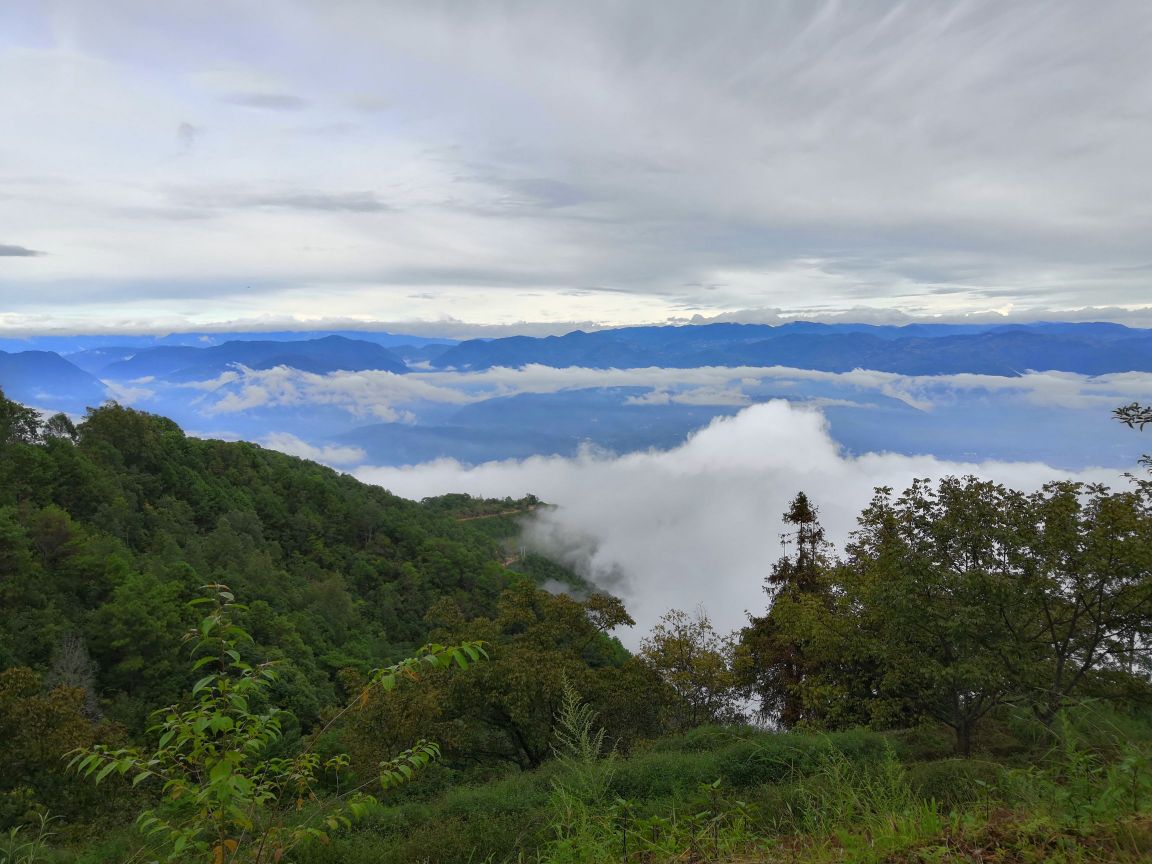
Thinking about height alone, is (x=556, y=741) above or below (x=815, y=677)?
below

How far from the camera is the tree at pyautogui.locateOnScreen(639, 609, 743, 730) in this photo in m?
17.8

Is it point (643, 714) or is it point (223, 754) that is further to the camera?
point (643, 714)

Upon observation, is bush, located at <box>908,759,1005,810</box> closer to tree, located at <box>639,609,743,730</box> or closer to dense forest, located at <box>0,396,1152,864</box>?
dense forest, located at <box>0,396,1152,864</box>

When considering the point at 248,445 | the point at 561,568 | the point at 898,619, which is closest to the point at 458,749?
the point at 898,619

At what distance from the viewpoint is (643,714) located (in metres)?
16.0

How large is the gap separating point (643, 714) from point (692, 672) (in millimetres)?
2674

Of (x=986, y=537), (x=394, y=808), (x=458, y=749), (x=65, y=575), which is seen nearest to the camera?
(x=394, y=808)

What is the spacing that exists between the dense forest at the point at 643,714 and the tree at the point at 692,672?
102mm

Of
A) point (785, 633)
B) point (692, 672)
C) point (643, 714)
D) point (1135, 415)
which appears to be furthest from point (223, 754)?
point (692, 672)

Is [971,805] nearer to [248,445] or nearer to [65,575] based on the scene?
[65,575]

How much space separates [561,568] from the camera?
86000 mm

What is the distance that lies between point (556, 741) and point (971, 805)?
11583 mm

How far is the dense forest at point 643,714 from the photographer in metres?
3.10

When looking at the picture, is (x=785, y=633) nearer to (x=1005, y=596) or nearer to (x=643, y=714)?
(x=643, y=714)
